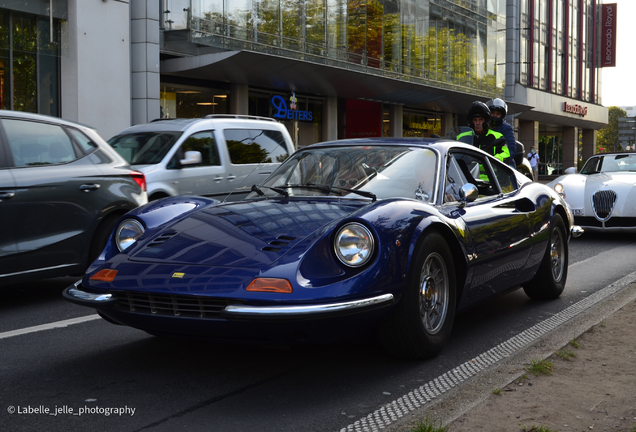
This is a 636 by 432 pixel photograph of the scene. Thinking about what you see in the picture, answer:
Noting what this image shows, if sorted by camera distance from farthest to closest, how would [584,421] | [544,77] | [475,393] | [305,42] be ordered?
[544,77] → [305,42] → [475,393] → [584,421]

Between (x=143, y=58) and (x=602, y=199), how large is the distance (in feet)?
40.6

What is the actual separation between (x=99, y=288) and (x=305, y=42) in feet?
75.3

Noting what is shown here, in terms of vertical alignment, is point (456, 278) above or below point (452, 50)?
below

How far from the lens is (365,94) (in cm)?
3002

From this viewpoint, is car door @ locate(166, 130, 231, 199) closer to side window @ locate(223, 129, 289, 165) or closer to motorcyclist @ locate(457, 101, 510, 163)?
side window @ locate(223, 129, 289, 165)

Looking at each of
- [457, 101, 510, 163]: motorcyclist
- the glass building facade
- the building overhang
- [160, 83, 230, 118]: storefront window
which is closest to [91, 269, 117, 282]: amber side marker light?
[457, 101, 510, 163]: motorcyclist

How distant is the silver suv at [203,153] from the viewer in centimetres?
Result: 982

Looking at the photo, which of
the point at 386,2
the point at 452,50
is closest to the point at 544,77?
the point at 452,50

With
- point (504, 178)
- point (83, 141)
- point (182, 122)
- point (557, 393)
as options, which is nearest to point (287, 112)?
point (182, 122)

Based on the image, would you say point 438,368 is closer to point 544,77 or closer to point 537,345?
point 537,345

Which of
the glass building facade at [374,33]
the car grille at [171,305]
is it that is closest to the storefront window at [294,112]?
the glass building facade at [374,33]

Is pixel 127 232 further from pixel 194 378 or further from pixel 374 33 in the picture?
pixel 374 33

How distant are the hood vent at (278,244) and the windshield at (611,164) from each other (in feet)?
Result: 32.1

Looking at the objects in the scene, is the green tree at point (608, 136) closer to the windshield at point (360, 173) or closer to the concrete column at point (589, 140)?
the concrete column at point (589, 140)
